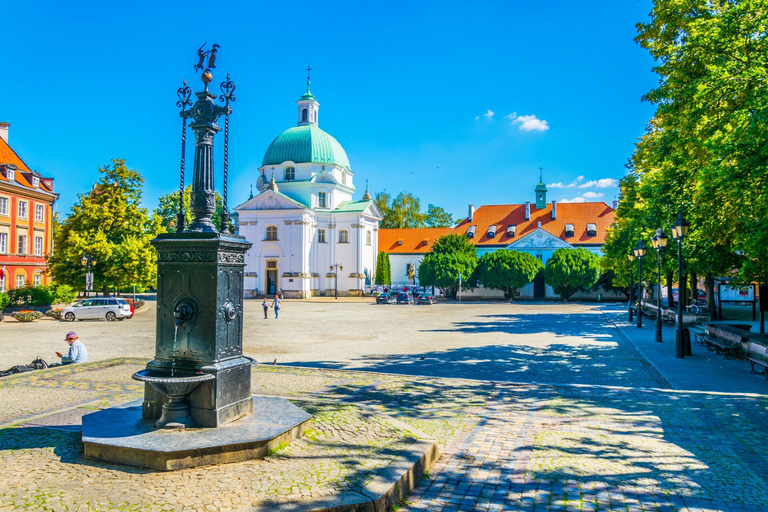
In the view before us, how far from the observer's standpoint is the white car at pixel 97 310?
30.2 m

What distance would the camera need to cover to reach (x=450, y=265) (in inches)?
2315

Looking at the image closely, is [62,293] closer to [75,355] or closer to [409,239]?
[75,355]

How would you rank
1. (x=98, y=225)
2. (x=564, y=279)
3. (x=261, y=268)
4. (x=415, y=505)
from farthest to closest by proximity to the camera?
(x=261, y=268) < (x=564, y=279) < (x=98, y=225) < (x=415, y=505)

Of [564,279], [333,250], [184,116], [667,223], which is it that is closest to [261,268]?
[333,250]

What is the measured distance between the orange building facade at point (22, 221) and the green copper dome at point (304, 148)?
27.8 meters

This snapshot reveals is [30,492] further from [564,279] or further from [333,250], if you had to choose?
[333,250]

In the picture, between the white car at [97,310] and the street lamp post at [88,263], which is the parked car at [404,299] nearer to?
the street lamp post at [88,263]

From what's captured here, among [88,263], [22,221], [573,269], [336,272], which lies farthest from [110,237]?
[573,269]

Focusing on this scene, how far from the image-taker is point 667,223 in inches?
942

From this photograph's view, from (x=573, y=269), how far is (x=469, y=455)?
179ft

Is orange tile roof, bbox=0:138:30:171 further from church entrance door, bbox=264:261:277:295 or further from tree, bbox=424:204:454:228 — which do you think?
tree, bbox=424:204:454:228

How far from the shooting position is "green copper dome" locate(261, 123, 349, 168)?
68.9 m

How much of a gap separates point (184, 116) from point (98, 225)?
38.1 meters

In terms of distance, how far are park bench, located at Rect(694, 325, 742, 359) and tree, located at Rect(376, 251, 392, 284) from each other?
54768mm
